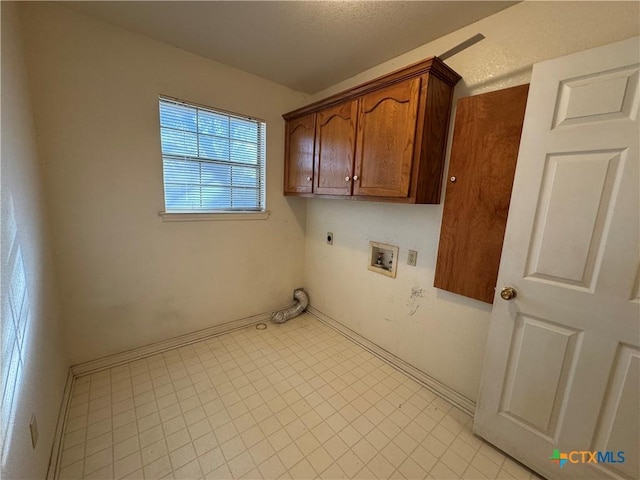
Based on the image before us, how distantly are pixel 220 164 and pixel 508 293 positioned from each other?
234 centimetres

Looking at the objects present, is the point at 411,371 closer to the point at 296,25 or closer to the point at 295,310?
the point at 295,310

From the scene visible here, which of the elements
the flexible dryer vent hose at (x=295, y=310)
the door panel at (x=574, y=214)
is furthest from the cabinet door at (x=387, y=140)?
the flexible dryer vent hose at (x=295, y=310)

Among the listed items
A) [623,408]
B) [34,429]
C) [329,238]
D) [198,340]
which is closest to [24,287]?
[34,429]

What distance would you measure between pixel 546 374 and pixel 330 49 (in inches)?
94.6

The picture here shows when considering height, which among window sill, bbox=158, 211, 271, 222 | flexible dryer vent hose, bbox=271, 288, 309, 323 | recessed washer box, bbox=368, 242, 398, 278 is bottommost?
flexible dryer vent hose, bbox=271, 288, 309, 323

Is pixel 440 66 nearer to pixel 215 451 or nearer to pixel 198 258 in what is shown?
pixel 198 258

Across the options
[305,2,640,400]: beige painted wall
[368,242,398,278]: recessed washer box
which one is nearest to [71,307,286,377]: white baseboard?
[305,2,640,400]: beige painted wall

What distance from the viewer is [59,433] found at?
1.39m

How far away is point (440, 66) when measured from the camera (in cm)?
147

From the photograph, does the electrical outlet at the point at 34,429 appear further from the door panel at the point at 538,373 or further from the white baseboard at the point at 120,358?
the door panel at the point at 538,373

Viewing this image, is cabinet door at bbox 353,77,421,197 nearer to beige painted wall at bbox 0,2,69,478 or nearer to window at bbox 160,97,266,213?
window at bbox 160,97,266,213

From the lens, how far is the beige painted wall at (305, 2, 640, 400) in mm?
1268

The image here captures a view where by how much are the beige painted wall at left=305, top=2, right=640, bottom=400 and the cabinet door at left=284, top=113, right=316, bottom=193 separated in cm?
37

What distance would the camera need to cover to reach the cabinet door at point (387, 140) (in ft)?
5.13
